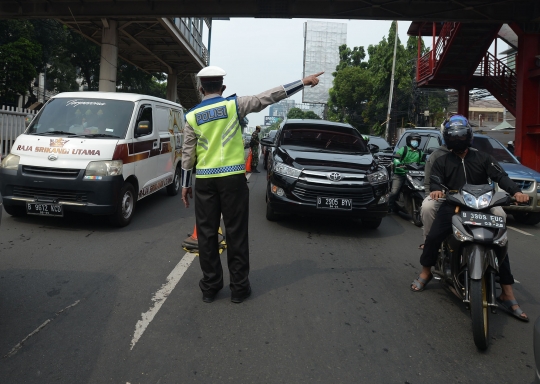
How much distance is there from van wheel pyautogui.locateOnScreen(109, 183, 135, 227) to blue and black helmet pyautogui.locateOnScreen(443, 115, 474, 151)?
180 inches

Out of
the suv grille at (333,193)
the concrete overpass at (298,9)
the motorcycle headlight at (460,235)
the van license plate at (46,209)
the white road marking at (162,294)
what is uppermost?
the concrete overpass at (298,9)

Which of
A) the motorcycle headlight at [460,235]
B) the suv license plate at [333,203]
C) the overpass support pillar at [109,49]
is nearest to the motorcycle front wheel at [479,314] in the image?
the motorcycle headlight at [460,235]

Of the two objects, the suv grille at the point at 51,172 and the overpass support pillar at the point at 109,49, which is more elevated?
the overpass support pillar at the point at 109,49

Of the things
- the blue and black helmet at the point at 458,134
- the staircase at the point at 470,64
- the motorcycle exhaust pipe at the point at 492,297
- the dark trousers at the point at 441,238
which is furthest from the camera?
the staircase at the point at 470,64

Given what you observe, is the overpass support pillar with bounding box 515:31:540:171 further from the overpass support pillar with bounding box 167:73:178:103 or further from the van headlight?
the overpass support pillar with bounding box 167:73:178:103

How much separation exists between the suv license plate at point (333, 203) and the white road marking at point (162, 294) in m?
2.09

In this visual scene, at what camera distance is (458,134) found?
4305 millimetres

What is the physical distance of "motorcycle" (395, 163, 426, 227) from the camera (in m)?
8.51

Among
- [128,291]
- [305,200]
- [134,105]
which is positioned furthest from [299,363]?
[134,105]

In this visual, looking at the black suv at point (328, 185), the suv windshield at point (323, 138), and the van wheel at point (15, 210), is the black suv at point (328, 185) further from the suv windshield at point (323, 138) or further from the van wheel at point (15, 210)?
the van wheel at point (15, 210)

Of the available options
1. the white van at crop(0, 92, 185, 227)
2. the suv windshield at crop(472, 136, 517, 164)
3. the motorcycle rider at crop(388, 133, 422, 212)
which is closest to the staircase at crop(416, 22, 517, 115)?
the suv windshield at crop(472, 136, 517, 164)

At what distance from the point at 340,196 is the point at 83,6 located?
51.3ft

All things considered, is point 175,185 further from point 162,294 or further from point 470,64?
point 470,64

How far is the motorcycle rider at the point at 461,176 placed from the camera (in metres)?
4.25
